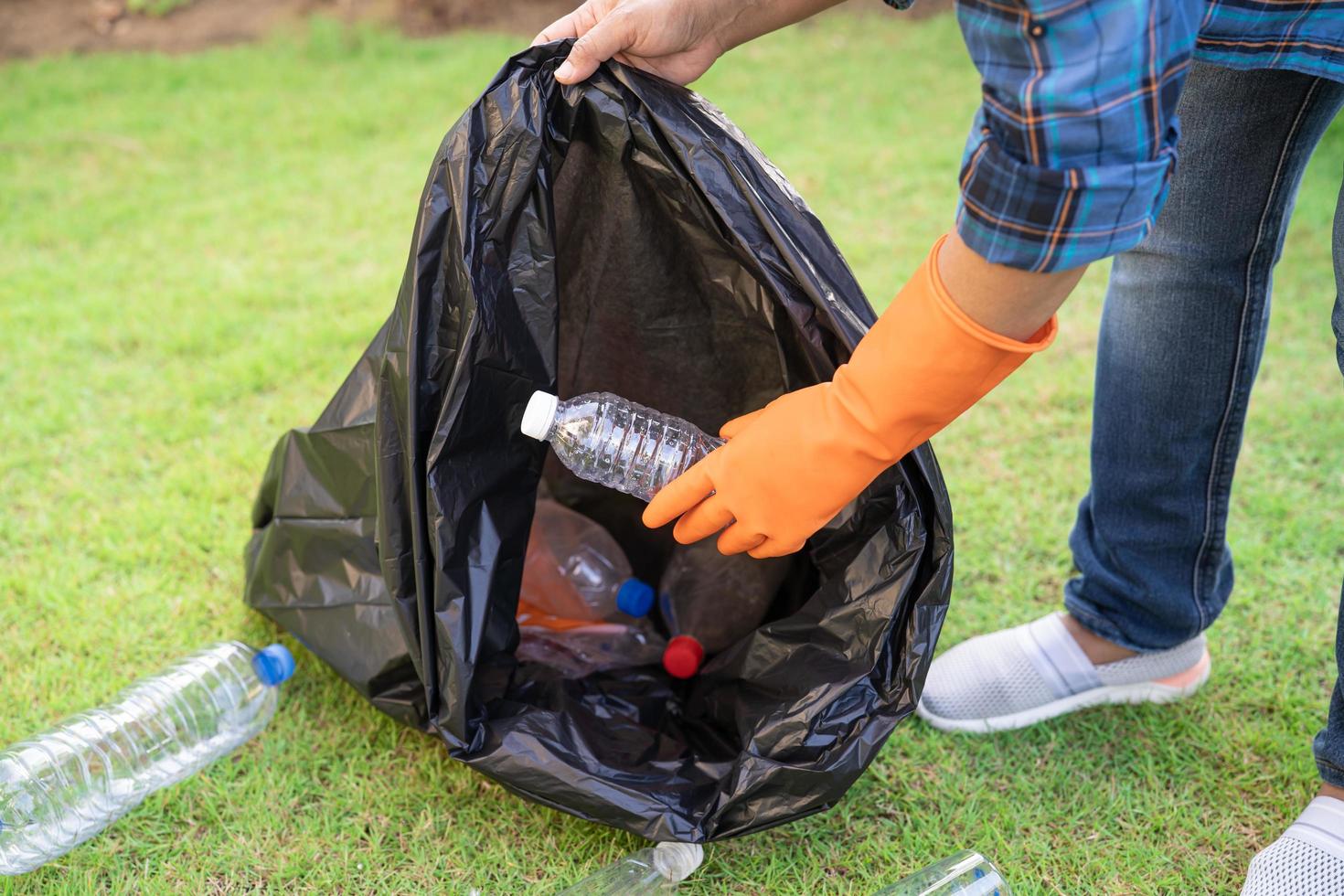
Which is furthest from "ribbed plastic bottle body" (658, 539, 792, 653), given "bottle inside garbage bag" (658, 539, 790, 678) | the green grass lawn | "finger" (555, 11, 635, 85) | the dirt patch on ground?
the dirt patch on ground

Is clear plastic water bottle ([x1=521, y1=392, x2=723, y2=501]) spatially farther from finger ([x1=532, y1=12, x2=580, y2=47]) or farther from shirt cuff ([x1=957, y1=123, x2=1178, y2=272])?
shirt cuff ([x1=957, y1=123, x2=1178, y2=272])

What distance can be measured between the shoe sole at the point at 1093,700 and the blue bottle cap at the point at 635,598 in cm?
49

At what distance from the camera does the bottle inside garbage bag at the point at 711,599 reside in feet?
5.54

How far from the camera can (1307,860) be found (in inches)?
54.2

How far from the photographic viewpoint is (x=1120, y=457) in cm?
162

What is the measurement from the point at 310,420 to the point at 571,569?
91 centimetres

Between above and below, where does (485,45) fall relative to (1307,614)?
above

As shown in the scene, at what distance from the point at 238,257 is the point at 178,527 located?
4.62 ft

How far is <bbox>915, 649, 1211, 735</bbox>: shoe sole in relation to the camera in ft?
5.60

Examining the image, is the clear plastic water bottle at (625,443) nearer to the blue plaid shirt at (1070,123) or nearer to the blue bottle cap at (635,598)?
the blue bottle cap at (635,598)

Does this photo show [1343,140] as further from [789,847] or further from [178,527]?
[178,527]

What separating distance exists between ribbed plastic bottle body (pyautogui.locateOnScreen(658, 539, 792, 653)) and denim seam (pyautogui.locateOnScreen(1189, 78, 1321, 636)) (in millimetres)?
645

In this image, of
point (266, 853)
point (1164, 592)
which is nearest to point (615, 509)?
point (266, 853)

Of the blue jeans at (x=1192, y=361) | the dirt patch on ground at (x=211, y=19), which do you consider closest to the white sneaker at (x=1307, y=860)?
the blue jeans at (x=1192, y=361)
